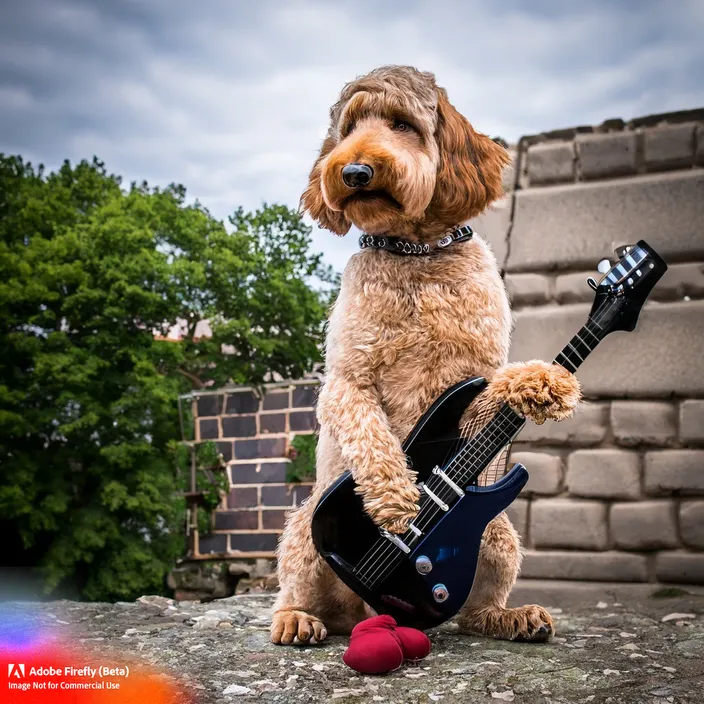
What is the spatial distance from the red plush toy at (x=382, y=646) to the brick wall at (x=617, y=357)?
48.9 inches

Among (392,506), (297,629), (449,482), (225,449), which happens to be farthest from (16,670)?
(225,449)

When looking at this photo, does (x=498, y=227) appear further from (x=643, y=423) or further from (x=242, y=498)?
(x=242, y=498)

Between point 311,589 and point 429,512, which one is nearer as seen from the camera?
point 429,512

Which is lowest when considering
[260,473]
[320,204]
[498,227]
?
A: [260,473]

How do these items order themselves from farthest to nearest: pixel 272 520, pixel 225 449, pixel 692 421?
pixel 225 449 < pixel 272 520 < pixel 692 421

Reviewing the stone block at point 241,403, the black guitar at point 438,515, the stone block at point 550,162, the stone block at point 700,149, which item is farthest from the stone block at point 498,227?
the stone block at point 241,403

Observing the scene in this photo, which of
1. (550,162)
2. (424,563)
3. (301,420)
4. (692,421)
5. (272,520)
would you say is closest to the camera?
(424,563)

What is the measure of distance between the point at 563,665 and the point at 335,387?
896 mm

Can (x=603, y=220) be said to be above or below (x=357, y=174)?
above

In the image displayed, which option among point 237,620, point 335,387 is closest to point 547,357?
point 335,387

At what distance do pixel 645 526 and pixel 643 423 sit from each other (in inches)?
14.9

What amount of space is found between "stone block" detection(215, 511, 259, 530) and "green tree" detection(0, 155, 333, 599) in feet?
7.55

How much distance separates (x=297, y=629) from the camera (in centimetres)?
207

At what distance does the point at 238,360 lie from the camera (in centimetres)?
1034
